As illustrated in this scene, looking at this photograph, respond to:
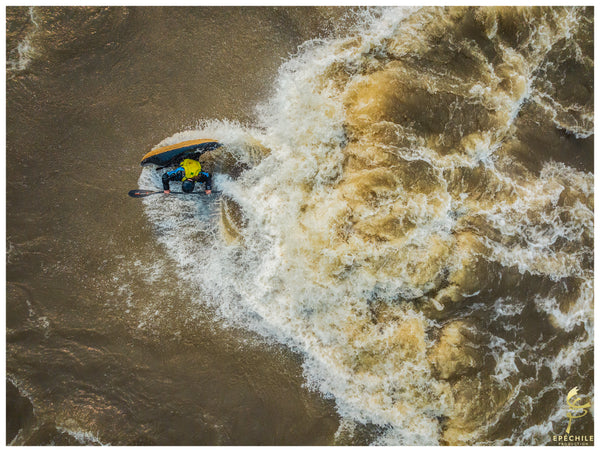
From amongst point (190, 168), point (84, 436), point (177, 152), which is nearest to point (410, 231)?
point (190, 168)

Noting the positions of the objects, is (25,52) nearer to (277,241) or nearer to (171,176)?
(171,176)

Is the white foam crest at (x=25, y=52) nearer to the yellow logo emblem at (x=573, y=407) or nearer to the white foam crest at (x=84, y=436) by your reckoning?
the white foam crest at (x=84, y=436)

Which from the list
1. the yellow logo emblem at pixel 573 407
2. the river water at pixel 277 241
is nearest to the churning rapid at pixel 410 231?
the river water at pixel 277 241

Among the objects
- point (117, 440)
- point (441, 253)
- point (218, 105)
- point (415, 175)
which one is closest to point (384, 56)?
point (415, 175)

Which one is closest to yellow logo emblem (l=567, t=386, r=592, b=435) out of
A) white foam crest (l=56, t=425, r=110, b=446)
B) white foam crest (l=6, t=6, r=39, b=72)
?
white foam crest (l=56, t=425, r=110, b=446)

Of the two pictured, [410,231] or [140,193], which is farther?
[140,193]
